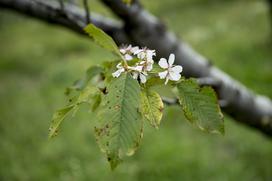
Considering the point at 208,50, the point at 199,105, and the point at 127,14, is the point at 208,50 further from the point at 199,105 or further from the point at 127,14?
the point at 199,105

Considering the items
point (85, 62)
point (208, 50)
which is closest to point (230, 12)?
point (208, 50)

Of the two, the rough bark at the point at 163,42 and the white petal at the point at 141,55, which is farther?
the rough bark at the point at 163,42

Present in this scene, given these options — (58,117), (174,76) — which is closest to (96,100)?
(58,117)

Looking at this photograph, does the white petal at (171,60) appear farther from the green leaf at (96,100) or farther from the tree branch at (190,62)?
the tree branch at (190,62)

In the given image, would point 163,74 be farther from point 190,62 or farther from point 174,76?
point 190,62

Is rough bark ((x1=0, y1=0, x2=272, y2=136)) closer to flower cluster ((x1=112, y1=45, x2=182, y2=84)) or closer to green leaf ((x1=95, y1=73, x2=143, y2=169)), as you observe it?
flower cluster ((x1=112, y1=45, x2=182, y2=84))

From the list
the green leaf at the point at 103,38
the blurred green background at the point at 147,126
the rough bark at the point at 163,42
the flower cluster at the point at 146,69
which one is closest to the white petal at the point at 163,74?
the flower cluster at the point at 146,69

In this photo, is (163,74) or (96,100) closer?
(163,74)
